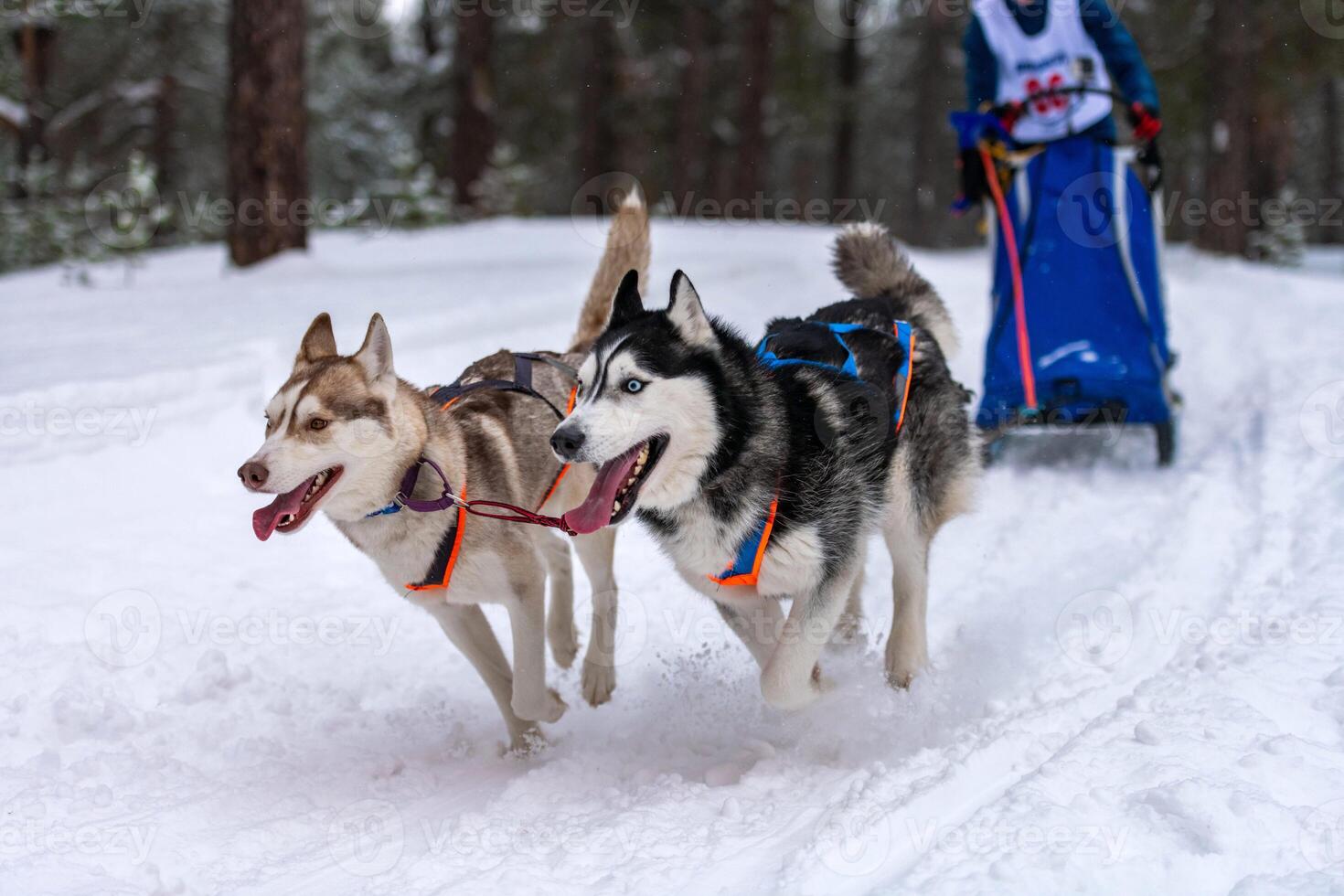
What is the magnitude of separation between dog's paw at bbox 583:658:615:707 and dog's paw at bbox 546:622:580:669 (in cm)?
36

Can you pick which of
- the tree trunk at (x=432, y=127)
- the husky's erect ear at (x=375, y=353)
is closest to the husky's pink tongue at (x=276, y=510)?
the husky's erect ear at (x=375, y=353)

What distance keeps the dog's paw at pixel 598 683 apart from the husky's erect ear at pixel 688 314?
1511 millimetres

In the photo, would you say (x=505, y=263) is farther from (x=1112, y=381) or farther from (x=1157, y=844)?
(x=1157, y=844)

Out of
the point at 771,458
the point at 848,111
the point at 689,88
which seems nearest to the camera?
the point at 771,458

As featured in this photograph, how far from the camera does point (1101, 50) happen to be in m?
5.59

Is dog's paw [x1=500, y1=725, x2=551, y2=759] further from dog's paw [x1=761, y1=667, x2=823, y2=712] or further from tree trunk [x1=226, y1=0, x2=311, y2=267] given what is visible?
tree trunk [x1=226, y1=0, x2=311, y2=267]

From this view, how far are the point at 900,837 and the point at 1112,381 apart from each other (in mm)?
3610

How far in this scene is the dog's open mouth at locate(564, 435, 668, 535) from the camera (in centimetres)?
258

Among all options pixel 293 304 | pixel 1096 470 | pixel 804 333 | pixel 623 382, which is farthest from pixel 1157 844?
pixel 293 304

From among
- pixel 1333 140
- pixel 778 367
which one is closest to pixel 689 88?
pixel 778 367

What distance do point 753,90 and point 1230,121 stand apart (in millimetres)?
7533

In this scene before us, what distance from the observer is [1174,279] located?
12.8 metres

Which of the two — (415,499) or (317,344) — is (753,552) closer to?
(415,499)

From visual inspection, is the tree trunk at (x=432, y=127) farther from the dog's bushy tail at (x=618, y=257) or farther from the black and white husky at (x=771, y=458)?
the black and white husky at (x=771, y=458)
